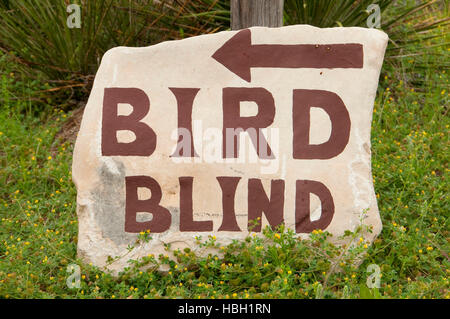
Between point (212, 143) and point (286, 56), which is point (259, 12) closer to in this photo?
point (286, 56)

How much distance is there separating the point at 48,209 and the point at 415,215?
2186mm

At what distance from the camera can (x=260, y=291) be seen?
2725mm

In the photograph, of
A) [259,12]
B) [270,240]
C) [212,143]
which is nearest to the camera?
[270,240]

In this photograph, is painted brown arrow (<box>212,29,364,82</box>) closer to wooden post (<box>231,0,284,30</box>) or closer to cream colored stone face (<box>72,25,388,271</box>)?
cream colored stone face (<box>72,25,388,271</box>)

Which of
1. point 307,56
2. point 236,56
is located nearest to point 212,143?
point 236,56

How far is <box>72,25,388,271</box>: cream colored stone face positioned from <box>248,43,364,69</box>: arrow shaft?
1 centimetres

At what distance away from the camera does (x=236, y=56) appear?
302 centimetres

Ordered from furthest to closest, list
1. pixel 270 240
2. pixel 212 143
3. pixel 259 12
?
pixel 259 12 → pixel 212 143 → pixel 270 240

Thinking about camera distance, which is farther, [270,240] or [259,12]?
[259,12]

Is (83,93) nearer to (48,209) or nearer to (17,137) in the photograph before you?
(17,137)

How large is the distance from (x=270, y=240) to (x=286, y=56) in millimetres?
976

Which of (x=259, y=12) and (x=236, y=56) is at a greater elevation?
(x=259, y=12)

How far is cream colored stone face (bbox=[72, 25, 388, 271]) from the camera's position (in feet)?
9.48

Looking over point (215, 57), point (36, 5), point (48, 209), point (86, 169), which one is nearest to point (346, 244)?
point (215, 57)
